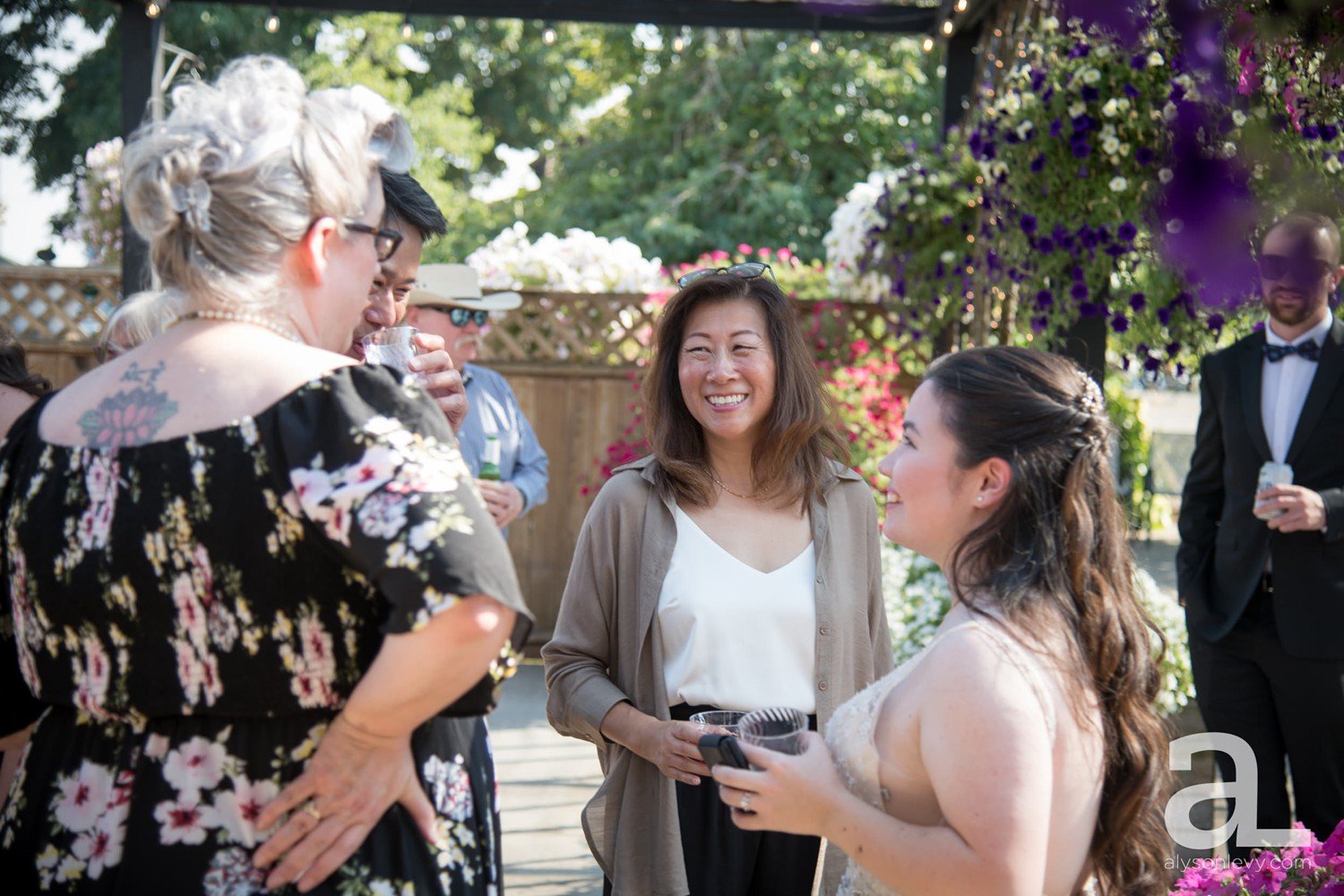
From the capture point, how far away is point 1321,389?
376 cm

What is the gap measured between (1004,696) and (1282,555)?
2.68 meters

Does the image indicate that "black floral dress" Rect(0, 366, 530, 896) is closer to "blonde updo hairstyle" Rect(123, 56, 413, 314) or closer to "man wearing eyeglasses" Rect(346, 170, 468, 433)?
"blonde updo hairstyle" Rect(123, 56, 413, 314)

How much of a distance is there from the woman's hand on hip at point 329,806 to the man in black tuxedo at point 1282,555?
3.07 meters

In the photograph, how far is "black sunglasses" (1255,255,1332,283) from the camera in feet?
11.9

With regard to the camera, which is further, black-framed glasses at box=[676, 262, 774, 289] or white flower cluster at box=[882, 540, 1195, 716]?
white flower cluster at box=[882, 540, 1195, 716]

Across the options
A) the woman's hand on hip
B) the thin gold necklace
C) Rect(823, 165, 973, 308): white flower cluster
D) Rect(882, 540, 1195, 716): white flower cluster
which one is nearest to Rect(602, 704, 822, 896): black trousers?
the thin gold necklace

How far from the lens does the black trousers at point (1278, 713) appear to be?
372 cm

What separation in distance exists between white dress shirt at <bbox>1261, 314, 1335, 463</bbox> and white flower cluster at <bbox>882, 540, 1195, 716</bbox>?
1.27m

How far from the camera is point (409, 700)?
1433mm

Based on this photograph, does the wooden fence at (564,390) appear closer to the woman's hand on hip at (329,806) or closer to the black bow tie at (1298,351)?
the black bow tie at (1298,351)

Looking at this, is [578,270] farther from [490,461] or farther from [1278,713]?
[1278,713]

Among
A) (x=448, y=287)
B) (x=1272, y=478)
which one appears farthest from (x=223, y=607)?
(x=448, y=287)

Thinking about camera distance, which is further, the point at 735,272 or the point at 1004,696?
the point at 735,272

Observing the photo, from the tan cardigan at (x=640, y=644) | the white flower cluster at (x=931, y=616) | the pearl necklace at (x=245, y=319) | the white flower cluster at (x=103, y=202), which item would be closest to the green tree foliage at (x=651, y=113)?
the white flower cluster at (x=103, y=202)
